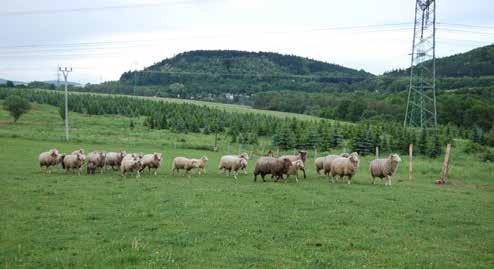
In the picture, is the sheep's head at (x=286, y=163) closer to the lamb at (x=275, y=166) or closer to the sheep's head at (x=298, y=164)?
the lamb at (x=275, y=166)

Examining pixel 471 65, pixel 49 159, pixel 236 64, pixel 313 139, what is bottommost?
pixel 313 139

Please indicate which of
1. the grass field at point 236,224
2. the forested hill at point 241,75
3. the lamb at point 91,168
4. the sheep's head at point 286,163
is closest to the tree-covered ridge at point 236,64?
the forested hill at point 241,75

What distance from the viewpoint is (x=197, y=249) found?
13.1 meters

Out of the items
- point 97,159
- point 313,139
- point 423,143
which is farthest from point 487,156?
point 97,159

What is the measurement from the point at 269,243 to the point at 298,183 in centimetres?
1580

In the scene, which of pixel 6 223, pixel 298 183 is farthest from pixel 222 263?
pixel 298 183

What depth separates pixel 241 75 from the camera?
168 metres

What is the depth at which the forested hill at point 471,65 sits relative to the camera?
143250 mm

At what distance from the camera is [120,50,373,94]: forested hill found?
170488 millimetres

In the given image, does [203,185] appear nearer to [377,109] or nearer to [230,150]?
[230,150]

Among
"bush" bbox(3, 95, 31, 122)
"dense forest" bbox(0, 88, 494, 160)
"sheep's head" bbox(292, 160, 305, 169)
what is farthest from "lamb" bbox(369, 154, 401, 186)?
"bush" bbox(3, 95, 31, 122)

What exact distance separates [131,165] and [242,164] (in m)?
8.21

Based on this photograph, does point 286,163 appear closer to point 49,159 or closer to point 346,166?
point 346,166

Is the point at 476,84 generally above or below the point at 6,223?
above
